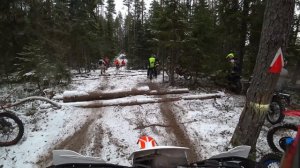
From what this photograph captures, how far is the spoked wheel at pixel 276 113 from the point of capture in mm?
8720

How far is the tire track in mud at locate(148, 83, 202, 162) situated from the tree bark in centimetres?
136

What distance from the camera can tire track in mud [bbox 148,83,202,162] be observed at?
6730 millimetres

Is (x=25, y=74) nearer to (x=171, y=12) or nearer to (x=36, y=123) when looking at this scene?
(x=36, y=123)

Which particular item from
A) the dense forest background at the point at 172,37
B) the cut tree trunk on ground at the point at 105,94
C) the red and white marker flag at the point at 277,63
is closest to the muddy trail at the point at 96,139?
the cut tree trunk on ground at the point at 105,94

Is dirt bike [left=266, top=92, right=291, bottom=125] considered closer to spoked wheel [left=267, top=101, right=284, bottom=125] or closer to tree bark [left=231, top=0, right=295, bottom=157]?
spoked wheel [left=267, top=101, right=284, bottom=125]

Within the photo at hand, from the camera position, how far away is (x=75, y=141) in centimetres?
762

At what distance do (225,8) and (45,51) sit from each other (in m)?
12.9

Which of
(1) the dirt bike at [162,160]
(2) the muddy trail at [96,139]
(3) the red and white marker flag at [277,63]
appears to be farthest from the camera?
→ (2) the muddy trail at [96,139]

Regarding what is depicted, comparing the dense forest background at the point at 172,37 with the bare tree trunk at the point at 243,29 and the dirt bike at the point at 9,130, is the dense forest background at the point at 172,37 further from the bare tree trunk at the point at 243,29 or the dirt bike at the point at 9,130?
the dirt bike at the point at 9,130

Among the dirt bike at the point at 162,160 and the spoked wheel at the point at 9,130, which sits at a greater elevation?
the dirt bike at the point at 162,160

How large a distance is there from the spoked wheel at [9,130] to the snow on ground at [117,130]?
0.73 ft

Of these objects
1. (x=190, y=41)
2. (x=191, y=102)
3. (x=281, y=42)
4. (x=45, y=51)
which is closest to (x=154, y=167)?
(x=281, y=42)

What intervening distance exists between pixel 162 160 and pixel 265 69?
11.9 feet

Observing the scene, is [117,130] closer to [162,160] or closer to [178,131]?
[178,131]
